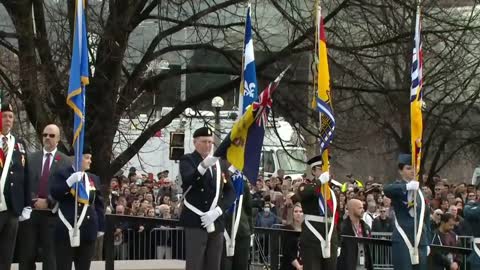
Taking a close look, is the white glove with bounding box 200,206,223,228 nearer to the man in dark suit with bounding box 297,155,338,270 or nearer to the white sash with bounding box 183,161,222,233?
the white sash with bounding box 183,161,222,233

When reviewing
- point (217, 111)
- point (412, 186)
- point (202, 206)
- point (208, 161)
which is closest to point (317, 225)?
point (412, 186)

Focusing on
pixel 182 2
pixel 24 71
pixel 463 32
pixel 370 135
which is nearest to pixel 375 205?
Result: pixel 463 32

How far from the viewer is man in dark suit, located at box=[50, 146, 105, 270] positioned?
12.2 meters

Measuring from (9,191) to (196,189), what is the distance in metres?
1.91

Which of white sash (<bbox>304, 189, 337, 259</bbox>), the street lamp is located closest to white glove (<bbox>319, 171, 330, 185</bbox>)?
white sash (<bbox>304, 189, 337, 259</bbox>)

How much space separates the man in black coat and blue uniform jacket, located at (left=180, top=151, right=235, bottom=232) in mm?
3206

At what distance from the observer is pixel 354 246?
14875 millimetres

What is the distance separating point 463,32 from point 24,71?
7.45m

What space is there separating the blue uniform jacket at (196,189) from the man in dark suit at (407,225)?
9.11 feet

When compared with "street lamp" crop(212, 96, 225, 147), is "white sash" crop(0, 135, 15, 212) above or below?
below

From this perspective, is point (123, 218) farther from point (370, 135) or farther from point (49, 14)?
point (370, 135)

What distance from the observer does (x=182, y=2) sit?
60.3 feet

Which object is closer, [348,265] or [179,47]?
[348,265]

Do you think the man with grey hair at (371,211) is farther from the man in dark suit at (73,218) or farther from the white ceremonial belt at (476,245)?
the man in dark suit at (73,218)
